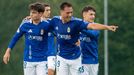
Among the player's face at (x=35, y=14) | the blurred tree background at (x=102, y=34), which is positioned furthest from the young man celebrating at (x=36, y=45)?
the blurred tree background at (x=102, y=34)

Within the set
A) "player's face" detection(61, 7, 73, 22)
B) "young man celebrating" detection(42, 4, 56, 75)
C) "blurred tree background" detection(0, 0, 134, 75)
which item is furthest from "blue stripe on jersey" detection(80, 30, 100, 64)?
"blurred tree background" detection(0, 0, 134, 75)

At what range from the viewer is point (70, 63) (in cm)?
838

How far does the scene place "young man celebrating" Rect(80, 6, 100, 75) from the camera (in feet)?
30.9

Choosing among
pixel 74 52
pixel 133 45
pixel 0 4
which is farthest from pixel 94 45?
pixel 0 4

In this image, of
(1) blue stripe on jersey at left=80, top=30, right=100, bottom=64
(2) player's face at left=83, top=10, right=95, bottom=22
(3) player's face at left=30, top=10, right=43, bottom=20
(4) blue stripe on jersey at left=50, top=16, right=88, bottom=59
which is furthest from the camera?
(2) player's face at left=83, top=10, right=95, bottom=22

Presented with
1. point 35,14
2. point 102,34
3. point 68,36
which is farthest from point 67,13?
point 102,34

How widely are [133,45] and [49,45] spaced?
261 inches

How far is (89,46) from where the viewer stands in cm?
947

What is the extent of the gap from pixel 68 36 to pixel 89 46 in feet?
3.97

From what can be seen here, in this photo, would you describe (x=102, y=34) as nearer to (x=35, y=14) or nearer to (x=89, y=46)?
(x=89, y=46)

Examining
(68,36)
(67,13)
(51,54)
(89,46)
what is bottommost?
(51,54)

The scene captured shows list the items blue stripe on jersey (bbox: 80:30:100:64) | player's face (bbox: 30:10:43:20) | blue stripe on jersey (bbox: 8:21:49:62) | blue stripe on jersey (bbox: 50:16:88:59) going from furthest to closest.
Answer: blue stripe on jersey (bbox: 80:30:100:64)
blue stripe on jersey (bbox: 8:21:49:62)
player's face (bbox: 30:10:43:20)
blue stripe on jersey (bbox: 50:16:88:59)

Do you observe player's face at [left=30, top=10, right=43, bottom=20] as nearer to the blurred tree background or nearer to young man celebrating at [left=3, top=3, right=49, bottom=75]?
young man celebrating at [left=3, top=3, right=49, bottom=75]

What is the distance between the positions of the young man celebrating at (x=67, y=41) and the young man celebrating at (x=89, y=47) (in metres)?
0.92
